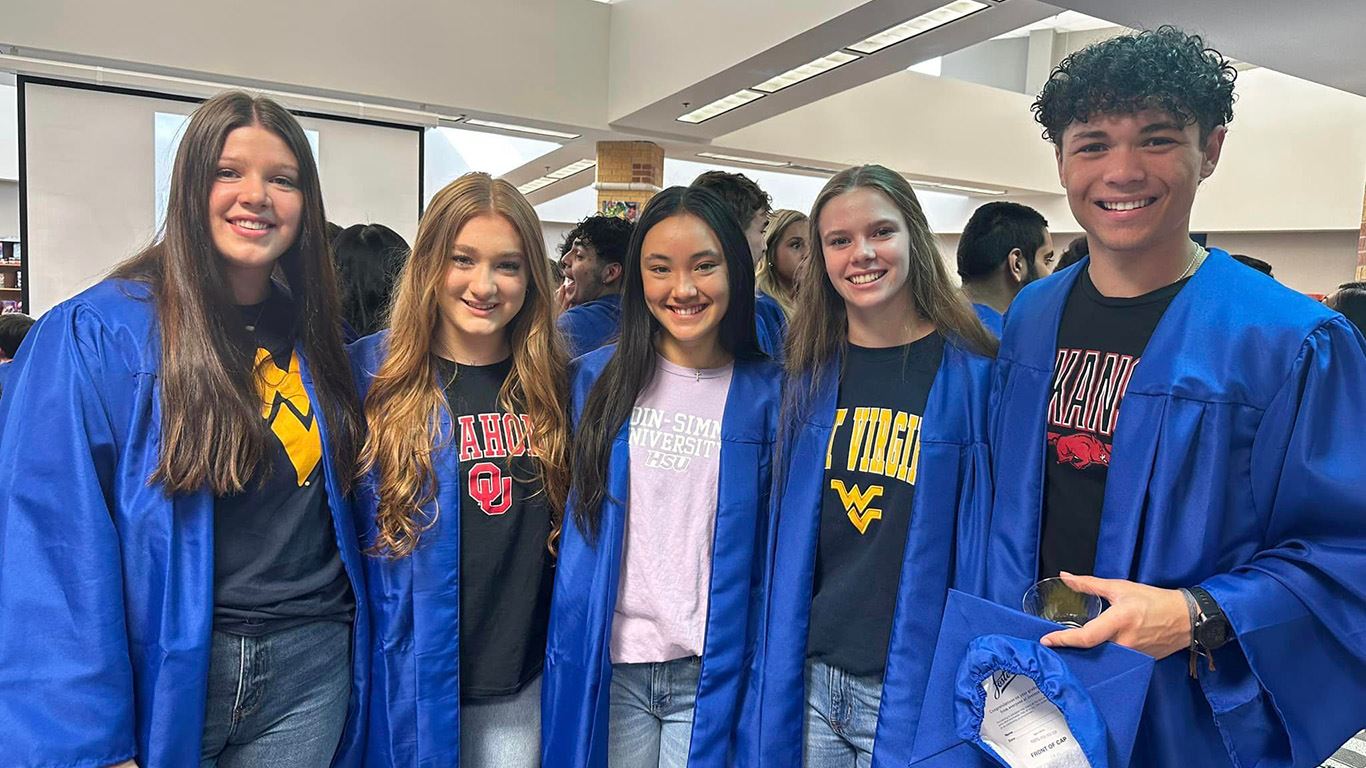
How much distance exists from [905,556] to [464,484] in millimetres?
947

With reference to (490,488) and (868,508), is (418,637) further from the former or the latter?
(868,508)

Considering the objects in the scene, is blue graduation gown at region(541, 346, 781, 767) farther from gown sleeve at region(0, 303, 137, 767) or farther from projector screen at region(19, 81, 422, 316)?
projector screen at region(19, 81, 422, 316)

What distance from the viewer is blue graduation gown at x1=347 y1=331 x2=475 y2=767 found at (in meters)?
1.75

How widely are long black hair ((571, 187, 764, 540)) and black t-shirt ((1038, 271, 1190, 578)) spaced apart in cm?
72

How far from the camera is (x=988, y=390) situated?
177 cm

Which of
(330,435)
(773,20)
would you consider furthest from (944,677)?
(773,20)

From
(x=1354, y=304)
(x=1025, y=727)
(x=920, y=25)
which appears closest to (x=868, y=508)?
(x=1025, y=727)

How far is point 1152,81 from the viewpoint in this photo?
55.9 inches

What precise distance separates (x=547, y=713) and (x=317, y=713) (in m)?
0.49

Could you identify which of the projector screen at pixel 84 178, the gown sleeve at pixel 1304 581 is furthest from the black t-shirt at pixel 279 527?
the projector screen at pixel 84 178

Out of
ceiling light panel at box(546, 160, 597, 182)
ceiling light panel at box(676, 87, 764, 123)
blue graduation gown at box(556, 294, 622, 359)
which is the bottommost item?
blue graduation gown at box(556, 294, 622, 359)

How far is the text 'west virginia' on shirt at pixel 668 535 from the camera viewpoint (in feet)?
6.12

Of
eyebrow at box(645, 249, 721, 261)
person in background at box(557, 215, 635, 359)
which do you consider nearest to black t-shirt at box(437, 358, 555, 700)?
eyebrow at box(645, 249, 721, 261)

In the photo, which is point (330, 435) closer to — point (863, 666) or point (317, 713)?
point (317, 713)
